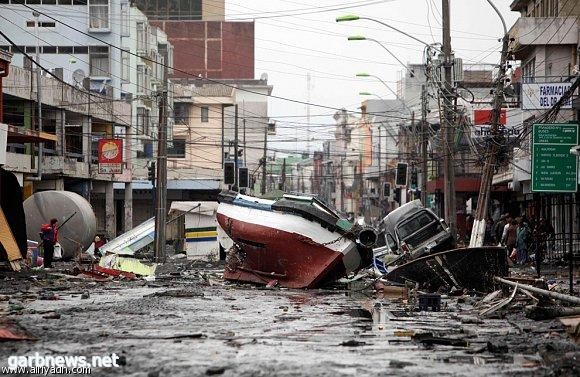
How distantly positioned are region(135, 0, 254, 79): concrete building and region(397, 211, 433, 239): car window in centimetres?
8825

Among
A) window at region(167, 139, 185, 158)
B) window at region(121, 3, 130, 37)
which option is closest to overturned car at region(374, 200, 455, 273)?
window at region(121, 3, 130, 37)

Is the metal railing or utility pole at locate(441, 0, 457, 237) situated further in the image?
the metal railing

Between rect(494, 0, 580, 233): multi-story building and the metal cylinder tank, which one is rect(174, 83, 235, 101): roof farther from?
the metal cylinder tank

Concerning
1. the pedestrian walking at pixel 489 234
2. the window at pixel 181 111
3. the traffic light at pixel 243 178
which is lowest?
the pedestrian walking at pixel 489 234

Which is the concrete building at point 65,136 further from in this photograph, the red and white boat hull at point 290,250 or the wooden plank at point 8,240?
the red and white boat hull at point 290,250

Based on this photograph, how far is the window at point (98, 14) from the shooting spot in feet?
247

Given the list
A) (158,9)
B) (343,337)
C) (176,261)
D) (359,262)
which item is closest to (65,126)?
(176,261)

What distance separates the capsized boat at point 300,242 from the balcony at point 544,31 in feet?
63.2

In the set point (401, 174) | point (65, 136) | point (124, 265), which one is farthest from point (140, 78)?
point (124, 265)

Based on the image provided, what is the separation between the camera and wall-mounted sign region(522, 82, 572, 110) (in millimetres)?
36844

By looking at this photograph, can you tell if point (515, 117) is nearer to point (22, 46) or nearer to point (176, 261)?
point (176, 261)

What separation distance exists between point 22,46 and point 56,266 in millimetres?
39377

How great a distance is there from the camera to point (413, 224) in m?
32.4

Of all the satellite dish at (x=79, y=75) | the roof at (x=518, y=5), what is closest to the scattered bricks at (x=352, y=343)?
the roof at (x=518, y=5)
